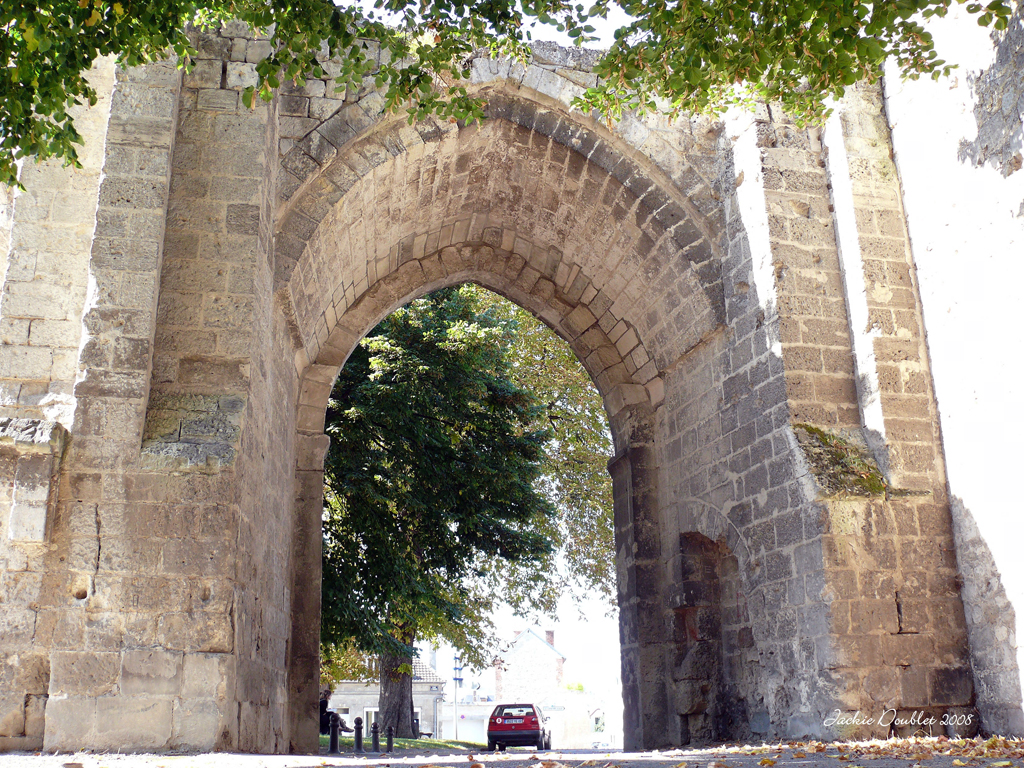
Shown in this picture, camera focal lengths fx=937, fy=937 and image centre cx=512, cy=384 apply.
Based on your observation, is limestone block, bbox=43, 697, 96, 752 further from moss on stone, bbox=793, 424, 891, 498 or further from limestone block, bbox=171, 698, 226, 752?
moss on stone, bbox=793, 424, 891, 498

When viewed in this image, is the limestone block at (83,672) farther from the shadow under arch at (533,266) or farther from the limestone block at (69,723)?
the shadow under arch at (533,266)

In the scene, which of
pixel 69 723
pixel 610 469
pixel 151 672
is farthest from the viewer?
pixel 610 469

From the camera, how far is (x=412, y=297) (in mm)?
9750

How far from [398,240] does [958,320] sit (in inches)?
193

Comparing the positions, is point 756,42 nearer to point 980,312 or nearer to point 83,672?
point 980,312

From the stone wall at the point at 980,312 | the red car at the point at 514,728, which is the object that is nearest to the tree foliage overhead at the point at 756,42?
the stone wall at the point at 980,312

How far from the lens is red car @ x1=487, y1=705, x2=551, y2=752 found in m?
17.8

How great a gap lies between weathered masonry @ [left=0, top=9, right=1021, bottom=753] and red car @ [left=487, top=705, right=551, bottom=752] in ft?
32.0

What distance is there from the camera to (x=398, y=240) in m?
8.86

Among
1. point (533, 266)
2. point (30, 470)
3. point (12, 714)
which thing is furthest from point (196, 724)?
point (533, 266)

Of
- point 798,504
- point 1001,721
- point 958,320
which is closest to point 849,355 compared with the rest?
point 958,320

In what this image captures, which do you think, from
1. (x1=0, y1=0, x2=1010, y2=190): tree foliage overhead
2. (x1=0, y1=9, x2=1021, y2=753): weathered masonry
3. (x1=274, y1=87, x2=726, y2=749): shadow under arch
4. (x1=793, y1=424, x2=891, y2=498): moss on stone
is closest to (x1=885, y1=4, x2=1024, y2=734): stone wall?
(x1=0, y1=9, x2=1021, y2=753): weathered masonry

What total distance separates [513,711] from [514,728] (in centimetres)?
43

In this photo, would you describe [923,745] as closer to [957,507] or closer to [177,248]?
[957,507]
